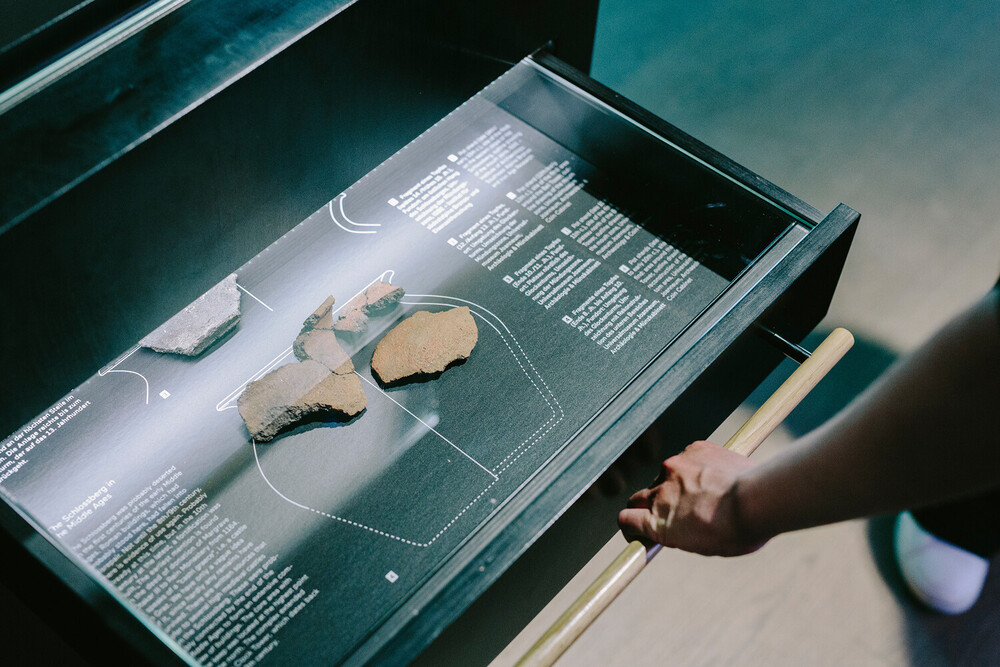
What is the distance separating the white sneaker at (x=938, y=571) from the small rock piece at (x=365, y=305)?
84 cm

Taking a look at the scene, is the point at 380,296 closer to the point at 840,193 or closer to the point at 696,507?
the point at 696,507

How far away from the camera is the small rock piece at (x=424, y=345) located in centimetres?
104

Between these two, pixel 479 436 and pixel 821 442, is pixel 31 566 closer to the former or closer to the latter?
pixel 479 436

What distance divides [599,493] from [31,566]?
21.2 inches

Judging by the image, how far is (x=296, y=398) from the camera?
1.00 metres

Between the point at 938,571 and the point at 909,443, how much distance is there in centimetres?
74

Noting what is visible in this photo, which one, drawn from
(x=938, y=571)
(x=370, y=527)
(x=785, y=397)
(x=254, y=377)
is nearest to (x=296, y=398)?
(x=254, y=377)

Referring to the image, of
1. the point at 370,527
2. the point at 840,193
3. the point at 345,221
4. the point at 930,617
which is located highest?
the point at 345,221

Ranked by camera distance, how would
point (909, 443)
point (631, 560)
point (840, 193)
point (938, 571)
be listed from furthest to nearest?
1. point (840, 193)
2. point (938, 571)
3. point (631, 560)
4. point (909, 443)

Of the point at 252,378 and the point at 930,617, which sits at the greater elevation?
the point at 252,378

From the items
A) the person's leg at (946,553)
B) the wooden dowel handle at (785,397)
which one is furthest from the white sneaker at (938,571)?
the wooden dowel handle at (785,397)

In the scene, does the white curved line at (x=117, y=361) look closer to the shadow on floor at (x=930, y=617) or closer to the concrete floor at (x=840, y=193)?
the concrete floor at (x=840, y=193)

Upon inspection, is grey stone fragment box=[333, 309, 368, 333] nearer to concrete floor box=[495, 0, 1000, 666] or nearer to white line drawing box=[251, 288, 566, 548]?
white line drawing box=[251, 288, 566, 548]

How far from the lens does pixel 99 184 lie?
2.45 feet
